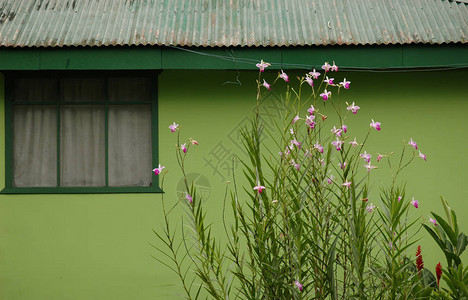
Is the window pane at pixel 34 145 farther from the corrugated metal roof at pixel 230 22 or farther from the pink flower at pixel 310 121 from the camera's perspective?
the pink flower at pixel 310 121

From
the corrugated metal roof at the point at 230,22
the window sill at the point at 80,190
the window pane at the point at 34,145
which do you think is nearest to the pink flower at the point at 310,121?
the corrugated metal roof at the point at 230,22

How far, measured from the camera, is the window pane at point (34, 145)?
6.95 meters

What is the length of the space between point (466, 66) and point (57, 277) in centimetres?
506

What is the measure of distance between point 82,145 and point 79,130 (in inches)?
7.0

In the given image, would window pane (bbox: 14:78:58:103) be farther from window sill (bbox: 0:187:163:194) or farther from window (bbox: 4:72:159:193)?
window sill (bbox: 0:187:163:194)

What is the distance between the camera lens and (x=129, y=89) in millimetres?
6914

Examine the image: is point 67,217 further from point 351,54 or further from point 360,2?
point 360,2

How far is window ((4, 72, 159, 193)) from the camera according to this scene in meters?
6.89

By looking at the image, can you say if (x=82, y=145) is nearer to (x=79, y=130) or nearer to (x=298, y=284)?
(x=79, y=130)

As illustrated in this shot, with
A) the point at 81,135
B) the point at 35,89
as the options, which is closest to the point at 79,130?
the point at 81,135

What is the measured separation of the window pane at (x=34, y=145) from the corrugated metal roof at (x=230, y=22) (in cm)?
97

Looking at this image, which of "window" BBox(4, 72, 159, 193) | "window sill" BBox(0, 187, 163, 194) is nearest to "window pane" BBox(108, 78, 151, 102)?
"window" BBox(4, 72, 159, 193)

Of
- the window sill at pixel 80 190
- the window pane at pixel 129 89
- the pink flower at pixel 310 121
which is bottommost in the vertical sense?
the window sill at pixel 80 190

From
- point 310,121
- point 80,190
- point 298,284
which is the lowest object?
point 298,284
